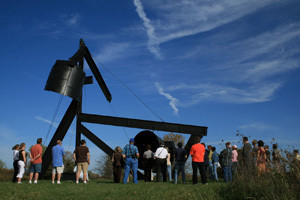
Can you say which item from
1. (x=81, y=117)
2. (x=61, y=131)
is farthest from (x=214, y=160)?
(x=61, y=131)

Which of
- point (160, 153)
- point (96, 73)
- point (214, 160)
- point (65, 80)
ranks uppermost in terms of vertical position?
point (96, 73)

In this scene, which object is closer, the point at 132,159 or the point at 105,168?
the point at 132,159

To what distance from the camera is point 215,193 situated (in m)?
8.37

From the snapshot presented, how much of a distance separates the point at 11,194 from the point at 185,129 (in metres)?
13.5

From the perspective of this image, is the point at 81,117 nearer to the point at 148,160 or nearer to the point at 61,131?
the point at 61,131

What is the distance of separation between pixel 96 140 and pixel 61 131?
2296 millimetres

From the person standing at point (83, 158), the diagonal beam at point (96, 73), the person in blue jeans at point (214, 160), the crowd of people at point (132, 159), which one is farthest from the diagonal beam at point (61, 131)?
the person in blue jeans at point (214, 160)

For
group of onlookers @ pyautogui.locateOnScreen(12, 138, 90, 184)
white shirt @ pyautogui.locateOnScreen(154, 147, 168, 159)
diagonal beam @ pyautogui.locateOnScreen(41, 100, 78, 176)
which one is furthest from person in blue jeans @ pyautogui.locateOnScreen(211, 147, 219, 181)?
diagonal beam @ pyautogui.locateOnScreen(41, 100, 78, 176)

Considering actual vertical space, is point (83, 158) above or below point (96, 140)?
A: below

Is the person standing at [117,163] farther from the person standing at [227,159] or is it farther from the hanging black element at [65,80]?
the person standing at [227,159]

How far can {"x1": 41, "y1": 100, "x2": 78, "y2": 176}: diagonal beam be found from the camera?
59.1ft

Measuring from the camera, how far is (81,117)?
62.6ft

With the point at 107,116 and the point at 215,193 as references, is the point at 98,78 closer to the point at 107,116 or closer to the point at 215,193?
the point at 107,116

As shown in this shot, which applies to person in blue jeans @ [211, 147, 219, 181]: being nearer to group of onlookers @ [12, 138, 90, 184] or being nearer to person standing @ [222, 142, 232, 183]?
person standing @ [222, 142, 232, 183]
